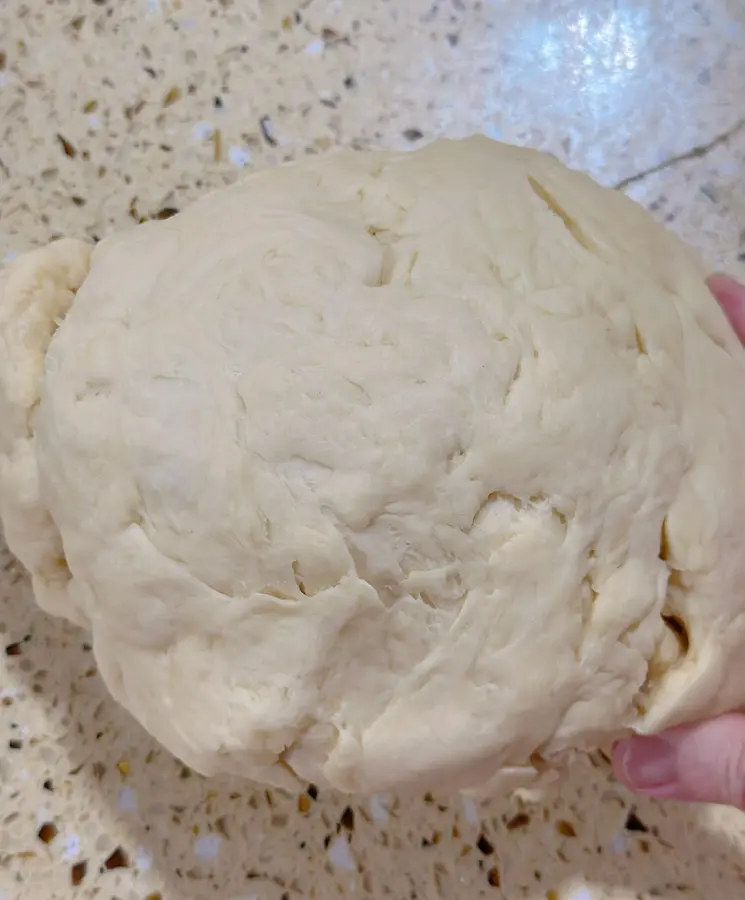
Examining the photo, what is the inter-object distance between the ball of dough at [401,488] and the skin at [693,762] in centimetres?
4

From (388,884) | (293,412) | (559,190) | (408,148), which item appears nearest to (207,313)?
(293,412)

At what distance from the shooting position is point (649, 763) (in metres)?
0.69

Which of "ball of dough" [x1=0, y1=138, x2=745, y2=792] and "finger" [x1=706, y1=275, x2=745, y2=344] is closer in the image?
"ball of dough" [x1=0, y1=138, x2=745, y2=792]

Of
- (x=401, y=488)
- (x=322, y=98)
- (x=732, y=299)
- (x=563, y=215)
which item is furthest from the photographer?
(x=322, y=98)

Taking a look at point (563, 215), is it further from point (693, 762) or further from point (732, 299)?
point (693, 762)

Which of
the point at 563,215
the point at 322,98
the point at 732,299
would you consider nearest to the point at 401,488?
the point at 563,215

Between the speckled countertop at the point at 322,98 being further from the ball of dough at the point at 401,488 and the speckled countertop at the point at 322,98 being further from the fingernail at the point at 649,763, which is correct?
the fingernail at the point at 649,763

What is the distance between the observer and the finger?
2.83 feet

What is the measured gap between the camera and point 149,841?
884 millimetres

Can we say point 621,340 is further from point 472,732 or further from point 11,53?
point 11,53

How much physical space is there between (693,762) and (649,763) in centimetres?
4

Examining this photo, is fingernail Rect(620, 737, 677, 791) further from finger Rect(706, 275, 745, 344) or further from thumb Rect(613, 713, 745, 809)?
finger Rect(706, 275, 745, 344)

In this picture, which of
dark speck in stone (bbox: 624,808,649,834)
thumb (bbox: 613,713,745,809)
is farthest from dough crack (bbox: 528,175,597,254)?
dark speck in stone (bbox: 624,808,649,834)

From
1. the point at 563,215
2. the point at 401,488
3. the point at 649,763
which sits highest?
the point at 563,215
